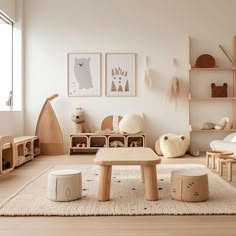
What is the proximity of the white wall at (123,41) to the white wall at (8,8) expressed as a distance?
262 millimetres

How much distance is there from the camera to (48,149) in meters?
5.78

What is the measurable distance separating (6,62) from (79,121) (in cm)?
159

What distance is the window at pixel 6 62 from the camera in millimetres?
5633

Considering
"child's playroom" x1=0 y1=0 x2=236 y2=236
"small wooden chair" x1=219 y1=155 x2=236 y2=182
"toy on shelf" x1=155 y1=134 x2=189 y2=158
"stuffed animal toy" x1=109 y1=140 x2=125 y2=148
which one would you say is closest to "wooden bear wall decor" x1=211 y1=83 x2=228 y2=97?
"child's playroom" x1=0 y1=0 x2=236 y2=236

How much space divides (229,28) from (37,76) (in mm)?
3420

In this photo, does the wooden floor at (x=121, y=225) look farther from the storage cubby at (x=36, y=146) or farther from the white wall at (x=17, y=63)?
the white wall at (x=17, y=63)

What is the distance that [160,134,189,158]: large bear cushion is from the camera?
5.27 meters

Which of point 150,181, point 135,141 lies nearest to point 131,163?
point 150,181

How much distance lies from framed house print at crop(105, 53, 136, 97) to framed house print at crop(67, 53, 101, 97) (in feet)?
0.68

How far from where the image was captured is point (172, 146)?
527 cm

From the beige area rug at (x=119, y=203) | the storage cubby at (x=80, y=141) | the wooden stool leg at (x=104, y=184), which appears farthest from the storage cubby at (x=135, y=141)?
the wooden stool leg at (x=104, y=184)

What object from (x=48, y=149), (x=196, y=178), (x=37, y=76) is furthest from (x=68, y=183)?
(x=37, y=76)

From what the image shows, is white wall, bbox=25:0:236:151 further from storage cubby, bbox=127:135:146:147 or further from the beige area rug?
the beige area rug

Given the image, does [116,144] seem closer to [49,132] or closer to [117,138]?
[117,138]
